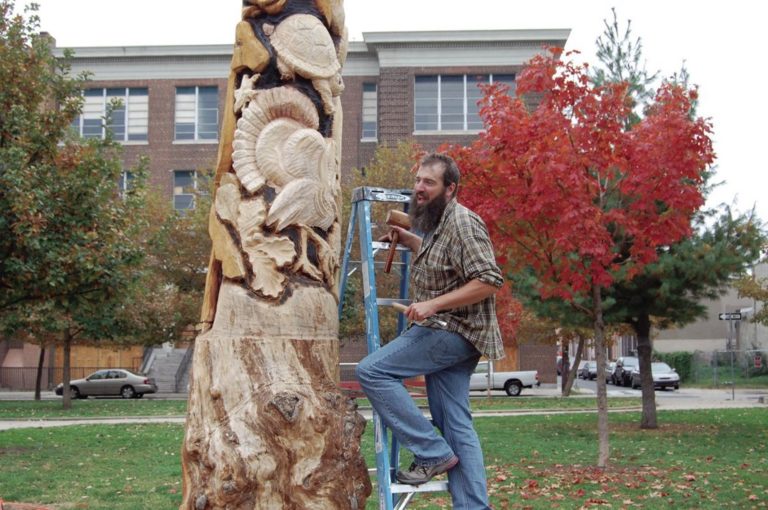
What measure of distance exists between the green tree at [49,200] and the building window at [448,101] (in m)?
21.5

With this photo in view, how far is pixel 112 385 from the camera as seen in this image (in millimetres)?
29375

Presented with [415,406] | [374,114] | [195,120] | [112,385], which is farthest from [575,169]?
[195,120]

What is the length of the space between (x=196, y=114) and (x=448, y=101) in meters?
11.0

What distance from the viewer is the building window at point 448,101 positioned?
1331 inches

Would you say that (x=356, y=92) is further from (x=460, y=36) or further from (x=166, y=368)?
(x=166, y=368)

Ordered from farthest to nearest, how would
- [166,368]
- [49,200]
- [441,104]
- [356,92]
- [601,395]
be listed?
[166,368] < [356,92] < [441,104] < [49,200] < [601,395]

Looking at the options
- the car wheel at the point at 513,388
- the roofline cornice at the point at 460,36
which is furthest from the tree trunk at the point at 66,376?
the roofline cornice at the point at 460,36

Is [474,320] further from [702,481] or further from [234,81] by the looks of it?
[702,481]

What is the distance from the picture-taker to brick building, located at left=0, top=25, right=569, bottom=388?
33.8 meters

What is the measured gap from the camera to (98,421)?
18.0 metres

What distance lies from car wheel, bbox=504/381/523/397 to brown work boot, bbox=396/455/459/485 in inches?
974

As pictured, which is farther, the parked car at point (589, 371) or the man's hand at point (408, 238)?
the parked car at point (589, 371)

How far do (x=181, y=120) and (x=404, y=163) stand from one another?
44.7 ft

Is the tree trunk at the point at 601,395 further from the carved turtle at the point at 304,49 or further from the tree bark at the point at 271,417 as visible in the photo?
the carved turtle at the point at 304,49
